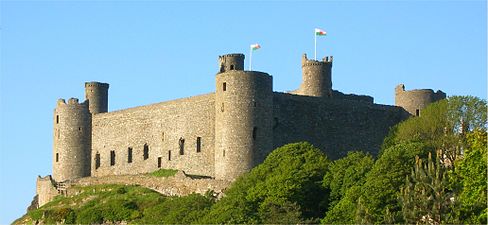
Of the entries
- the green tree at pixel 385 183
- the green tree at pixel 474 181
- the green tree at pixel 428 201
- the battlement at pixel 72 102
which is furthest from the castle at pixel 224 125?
the green tree at pixel 428 201

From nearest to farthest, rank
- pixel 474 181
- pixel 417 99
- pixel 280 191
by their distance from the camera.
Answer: pixel 474 181 < pixel 280 191 < pixel 417 99

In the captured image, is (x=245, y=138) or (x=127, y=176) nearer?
(x=245, y=138)

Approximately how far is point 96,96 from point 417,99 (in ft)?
66.1

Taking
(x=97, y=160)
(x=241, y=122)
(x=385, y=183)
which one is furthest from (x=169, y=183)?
(x=385, y=183)

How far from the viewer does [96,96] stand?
318ft

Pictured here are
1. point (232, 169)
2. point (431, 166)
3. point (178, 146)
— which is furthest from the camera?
point (178, 146)

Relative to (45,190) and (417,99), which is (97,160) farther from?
(417,99)

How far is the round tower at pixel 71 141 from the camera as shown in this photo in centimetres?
9450

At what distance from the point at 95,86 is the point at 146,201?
17.0m

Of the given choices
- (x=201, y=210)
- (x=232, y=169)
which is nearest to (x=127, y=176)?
(x=232, y=169)

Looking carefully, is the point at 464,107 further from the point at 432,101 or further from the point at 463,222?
the point at 463,222

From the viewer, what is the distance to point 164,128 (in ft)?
294

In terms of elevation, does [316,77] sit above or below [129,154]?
above

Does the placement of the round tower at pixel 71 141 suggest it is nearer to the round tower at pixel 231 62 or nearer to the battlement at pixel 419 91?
the round tower at pixel 231 62
